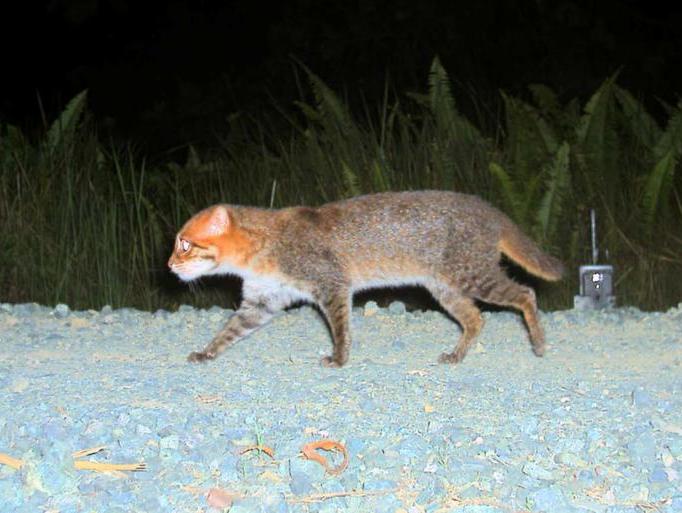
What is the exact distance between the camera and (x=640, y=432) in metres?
4.38

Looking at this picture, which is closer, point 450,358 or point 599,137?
point 450,358

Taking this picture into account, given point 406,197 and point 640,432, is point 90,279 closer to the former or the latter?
point 406,197

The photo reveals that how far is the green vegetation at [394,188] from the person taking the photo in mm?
8586

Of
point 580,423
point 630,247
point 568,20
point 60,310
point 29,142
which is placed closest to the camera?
point 580,423

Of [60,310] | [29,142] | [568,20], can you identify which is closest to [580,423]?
[60,310]

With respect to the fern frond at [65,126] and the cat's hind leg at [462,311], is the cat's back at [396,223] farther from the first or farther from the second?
the fern frond at [65,126]

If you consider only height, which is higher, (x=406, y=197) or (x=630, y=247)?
(x=406, y=197)

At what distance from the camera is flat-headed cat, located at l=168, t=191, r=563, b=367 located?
21.5 feet

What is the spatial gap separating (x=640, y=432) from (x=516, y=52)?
12442 millimetres

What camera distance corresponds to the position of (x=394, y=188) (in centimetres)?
907

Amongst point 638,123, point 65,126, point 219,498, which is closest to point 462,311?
point 219,498

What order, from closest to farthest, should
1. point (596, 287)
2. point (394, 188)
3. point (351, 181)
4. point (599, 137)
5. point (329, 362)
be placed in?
point (329, 362), point (596, 287), point (351, 181), point (394, 188), point (599, 137)

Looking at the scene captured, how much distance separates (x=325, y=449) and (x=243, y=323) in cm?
260

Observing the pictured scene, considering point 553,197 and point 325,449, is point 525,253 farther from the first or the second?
point 325,449
